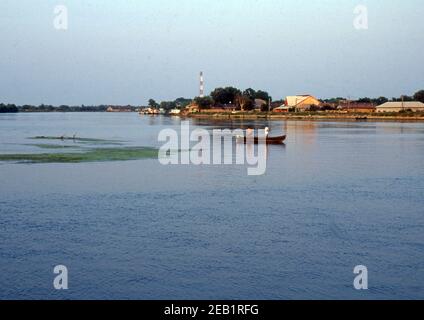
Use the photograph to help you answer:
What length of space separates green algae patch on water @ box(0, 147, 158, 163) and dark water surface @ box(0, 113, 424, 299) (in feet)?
7.82

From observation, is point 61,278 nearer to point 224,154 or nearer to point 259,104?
point 224,154

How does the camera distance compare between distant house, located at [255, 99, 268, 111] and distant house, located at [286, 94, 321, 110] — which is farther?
distant house, located at [255, 99, 268, 111]

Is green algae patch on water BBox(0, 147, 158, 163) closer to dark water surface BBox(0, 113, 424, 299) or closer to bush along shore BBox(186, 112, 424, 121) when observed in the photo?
dark water surface BBox(0, 113, 424, 299)

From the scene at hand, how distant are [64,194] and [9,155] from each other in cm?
824

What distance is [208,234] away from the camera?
29.4 feet

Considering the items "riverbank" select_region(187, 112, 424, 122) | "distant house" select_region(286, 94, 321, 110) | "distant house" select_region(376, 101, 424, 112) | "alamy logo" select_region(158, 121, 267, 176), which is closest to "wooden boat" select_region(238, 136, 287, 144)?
"alamy logo" select_region(158, 121, 267, 176)

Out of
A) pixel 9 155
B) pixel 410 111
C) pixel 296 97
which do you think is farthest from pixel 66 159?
pixel 296 97

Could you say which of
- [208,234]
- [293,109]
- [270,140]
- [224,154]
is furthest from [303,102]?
[208,234]

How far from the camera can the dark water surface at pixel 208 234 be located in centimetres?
679

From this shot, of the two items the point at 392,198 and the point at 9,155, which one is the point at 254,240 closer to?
the point at 392,198

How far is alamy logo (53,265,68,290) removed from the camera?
6723 mm

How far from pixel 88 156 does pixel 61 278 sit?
12667 mm

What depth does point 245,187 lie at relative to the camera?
1344cm

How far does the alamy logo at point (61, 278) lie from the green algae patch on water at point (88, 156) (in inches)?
425
